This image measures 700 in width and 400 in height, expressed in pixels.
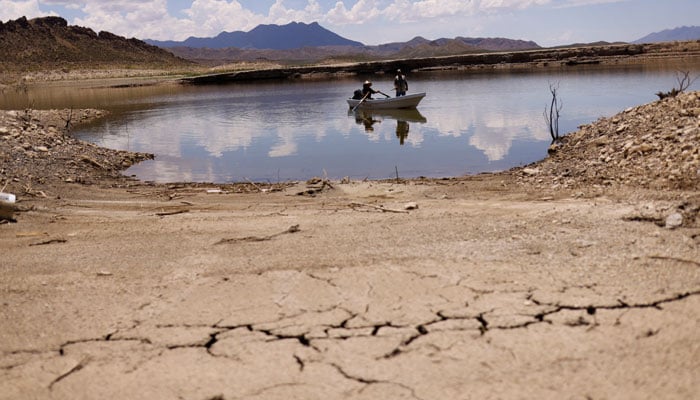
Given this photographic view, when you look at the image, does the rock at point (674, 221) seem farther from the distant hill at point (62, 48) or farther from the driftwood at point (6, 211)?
the distant hill at point (62, 48)

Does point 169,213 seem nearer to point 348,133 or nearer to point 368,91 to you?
point 348,133

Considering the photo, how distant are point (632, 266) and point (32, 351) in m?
4.80

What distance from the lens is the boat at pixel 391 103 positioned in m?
26.4

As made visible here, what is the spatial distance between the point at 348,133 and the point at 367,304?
17.5 meters

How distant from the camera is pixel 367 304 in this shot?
16.5 ft

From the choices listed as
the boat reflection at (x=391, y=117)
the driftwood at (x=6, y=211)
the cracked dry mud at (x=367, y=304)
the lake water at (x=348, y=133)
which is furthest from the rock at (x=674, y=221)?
the boat reflection at (x=391, y=117)

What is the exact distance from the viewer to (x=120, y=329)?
4.86 m

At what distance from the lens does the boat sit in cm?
2639

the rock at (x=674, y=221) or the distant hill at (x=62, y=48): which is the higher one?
the distant hill at (x=62, y=48)

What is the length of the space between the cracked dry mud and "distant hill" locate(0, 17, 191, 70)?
98075 mm

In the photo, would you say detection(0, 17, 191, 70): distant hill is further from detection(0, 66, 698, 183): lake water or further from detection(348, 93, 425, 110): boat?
detection(348, 93, 425, 110): boat

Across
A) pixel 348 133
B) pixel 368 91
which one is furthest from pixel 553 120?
pixel 368 91

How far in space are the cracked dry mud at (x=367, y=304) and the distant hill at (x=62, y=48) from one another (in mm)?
98075

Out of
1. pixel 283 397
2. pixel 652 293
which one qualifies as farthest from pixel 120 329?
pixel 652 293
